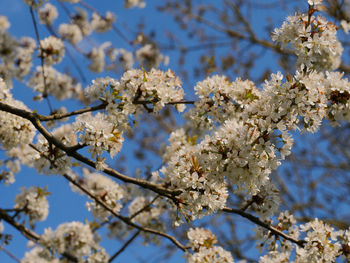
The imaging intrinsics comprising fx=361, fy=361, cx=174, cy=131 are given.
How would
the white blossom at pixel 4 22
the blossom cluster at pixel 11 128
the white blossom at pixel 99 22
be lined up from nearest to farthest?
the blossom cluster at pixel 11 128
the white blossom at pixel 4 22
the white blossom at pixel 99 22

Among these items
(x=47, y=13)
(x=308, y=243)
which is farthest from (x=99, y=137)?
(x=47, y=13)

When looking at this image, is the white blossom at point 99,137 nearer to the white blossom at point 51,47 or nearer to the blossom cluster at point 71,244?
the blossom cluster at point 71,244

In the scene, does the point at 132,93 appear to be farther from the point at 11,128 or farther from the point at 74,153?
the point at 11,128

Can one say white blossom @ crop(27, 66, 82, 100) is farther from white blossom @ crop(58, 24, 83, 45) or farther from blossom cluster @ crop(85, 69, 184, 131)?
blossom cluster @ crop(85, 69, 184, 131)

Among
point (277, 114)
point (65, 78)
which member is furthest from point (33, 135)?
point (65, 78)

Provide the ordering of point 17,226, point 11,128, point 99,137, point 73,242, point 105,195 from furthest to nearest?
1. point 73,242
2. point 105,195
3. point 17,226
4. point 11,128
5. point 99,137

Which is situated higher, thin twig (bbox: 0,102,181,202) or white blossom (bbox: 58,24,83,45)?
white blossom (bbox: 58,24,83,45)

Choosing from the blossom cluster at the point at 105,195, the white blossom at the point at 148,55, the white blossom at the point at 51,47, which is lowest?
the blossom cluster at the point at 105,195

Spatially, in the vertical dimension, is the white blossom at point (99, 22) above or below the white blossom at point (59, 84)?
above

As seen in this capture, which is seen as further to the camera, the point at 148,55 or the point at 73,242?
the point at 148,55

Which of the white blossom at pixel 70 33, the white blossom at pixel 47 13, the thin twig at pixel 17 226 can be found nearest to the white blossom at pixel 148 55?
the white blossom at pixel 70 33

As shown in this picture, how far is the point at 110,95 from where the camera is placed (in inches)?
118

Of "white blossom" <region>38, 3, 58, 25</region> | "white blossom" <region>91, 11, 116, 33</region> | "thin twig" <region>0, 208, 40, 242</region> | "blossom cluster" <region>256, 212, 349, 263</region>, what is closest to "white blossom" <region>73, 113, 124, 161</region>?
"blossom cluster" <region>256, 212, 349, 263</region>

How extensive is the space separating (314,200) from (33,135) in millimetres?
6853
